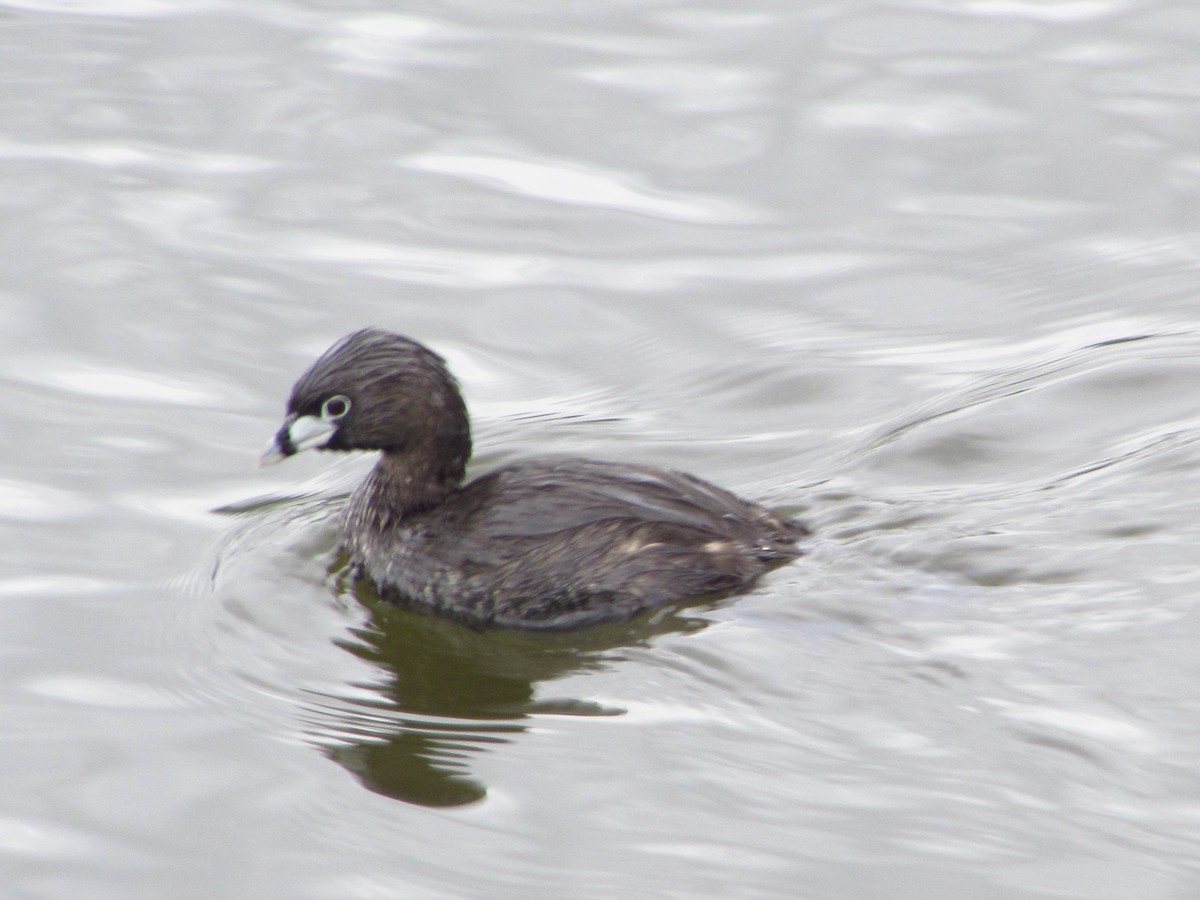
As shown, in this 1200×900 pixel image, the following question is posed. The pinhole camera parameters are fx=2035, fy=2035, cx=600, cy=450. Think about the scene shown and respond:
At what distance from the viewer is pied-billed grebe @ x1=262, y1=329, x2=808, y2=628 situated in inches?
291

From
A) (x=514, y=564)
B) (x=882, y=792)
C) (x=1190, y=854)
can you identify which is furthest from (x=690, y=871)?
(x=514, y=564)

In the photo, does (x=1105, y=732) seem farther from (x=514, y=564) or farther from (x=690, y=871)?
(x=514, y=564)

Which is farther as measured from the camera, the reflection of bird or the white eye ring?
the white eye ring

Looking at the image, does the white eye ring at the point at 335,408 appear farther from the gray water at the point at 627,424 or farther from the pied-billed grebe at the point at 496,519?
the gray water at the point at 627,424

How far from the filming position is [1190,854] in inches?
224

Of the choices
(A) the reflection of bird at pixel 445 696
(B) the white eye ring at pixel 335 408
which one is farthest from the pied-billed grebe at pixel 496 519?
(A) the reflection of bird at pixel 445 696

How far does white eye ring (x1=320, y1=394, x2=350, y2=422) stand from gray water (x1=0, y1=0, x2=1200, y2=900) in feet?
2.13

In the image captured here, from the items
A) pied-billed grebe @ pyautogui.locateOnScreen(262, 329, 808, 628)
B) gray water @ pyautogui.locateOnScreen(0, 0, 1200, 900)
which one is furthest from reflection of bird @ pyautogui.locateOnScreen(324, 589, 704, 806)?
pied-billed grebe @ pyautogui.locateOnScreen(262, 329, 808, 628)

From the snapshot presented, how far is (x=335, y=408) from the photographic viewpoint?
764 cm

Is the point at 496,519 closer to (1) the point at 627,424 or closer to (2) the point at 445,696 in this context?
(2) the point at 445,696

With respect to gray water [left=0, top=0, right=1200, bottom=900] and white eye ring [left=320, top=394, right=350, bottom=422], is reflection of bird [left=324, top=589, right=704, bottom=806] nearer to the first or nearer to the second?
gray water [left=0, top=0, right=1200, bottom=900]

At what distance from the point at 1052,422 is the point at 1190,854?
328 centimetres

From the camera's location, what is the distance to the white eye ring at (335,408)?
25.0ft

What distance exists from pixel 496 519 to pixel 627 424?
5.06 feet
